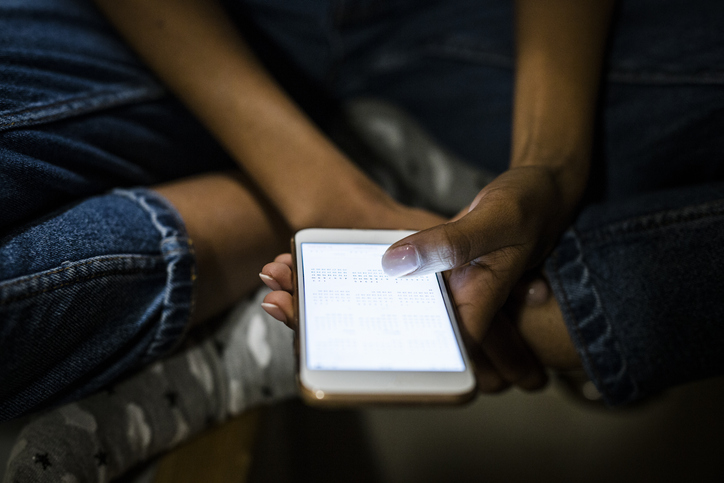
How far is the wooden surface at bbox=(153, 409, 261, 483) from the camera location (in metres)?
0.45

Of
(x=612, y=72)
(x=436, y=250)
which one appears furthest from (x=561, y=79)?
(x=436, y=250)

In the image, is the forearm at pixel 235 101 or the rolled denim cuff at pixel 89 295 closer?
the rolled denim cuff at pixel 89 295

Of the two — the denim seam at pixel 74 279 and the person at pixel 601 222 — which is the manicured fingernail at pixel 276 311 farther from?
the denim seam at pixel 74 279

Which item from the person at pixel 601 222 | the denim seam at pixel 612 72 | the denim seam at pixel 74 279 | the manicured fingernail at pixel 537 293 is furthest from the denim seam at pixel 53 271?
the denim seam at pixel 612 72

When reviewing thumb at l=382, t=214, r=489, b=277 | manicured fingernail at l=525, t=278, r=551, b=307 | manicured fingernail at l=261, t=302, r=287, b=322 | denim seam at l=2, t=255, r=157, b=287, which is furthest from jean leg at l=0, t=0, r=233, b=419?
manicured fingernail at l=525, t=278, r=551, b=307

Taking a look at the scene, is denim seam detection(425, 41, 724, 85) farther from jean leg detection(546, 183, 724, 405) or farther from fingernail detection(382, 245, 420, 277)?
fingernail detection(382, 245, 420, 277)

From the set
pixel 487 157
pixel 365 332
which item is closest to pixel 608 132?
pixel 487 157

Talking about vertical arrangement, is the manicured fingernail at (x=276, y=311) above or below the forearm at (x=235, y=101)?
below

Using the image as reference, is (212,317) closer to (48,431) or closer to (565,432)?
(48,431)

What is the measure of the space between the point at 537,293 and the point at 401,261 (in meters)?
0.17

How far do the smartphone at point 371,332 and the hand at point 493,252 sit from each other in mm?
22

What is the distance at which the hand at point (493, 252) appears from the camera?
13.1 inches

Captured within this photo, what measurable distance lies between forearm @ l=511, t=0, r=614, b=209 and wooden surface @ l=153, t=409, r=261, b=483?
410 mm

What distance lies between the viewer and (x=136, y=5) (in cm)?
48
